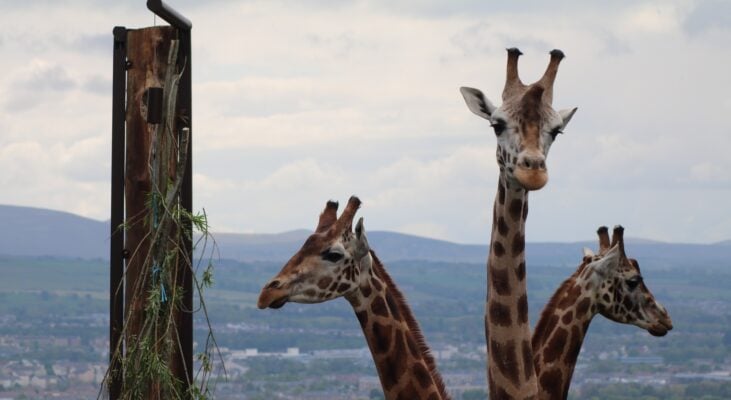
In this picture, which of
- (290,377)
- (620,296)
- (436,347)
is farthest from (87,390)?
(620,296)

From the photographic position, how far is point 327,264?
14195mm

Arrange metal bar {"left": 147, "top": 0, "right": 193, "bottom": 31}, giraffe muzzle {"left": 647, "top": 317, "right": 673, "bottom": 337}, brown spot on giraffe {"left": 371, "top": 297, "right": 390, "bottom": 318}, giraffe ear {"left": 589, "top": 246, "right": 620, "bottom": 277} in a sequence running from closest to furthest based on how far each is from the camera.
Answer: metal bar {"left": 147, "top": 0, "right": 193, "bottom": 31}, brown spot on giraffe {"left": 371, "top": 297, "right": 390, "bottom": 318}, giraffe ear {"left": 589, "top": 246, "right": 620, "bottom": 277}, giraffe muzzle {"left": 647, "top": 317, "right": 673, "bottom": 337}

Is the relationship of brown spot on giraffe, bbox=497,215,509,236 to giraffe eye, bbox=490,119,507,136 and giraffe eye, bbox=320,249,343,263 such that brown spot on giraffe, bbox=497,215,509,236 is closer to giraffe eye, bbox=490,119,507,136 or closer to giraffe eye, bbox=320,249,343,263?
giraffe eye, bbox=490,119,507,136

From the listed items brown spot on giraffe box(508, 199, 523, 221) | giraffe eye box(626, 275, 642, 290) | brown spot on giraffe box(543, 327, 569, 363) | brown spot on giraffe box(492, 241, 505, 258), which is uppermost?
brown spot on giraffe box(508, 199, 523, 221)

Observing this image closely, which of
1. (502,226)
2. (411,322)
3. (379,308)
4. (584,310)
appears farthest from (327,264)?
(584,310)

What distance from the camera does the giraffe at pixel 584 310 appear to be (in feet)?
51.6

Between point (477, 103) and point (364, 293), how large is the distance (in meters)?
1.77

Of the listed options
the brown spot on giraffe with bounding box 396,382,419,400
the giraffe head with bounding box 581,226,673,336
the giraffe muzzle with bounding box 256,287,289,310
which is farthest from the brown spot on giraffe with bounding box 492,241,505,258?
the giraffe head with bounding box 581,226,673,336

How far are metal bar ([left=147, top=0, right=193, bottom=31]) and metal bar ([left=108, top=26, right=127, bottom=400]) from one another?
45 centimetres

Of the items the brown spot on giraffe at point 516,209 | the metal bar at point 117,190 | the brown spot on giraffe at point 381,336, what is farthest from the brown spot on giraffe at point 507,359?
the metal bar at point 117,190

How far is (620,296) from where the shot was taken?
634 inches

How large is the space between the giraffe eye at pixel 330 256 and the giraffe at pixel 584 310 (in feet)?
7.78

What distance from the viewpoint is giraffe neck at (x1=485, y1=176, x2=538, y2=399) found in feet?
45.9

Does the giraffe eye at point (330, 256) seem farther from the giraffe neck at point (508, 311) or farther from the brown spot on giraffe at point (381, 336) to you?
the giraffe neck at point (508, 311)
